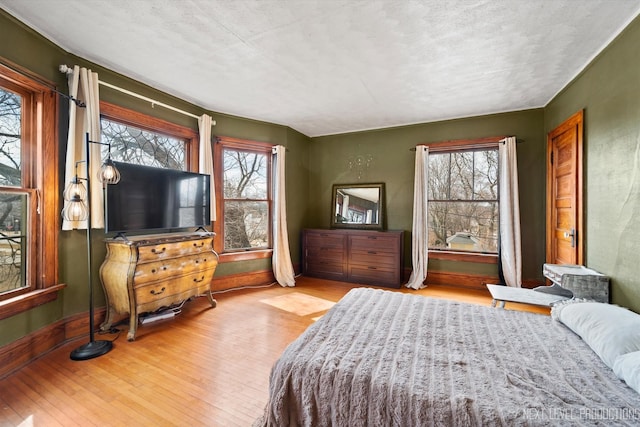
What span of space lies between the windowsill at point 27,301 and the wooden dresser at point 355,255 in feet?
10.5

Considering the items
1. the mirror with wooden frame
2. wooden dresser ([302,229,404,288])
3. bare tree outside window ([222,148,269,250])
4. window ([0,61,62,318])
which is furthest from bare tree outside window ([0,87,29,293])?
the mirror with wooden frame

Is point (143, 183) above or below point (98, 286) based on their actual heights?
above

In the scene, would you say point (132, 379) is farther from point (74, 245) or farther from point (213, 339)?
point (74, 245)

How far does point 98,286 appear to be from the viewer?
104 inches

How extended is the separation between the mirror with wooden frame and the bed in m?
3.03

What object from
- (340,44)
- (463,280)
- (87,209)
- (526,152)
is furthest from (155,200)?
(526,152)

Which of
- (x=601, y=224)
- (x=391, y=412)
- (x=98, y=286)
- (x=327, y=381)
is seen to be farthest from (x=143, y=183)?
(x=601, y=224)

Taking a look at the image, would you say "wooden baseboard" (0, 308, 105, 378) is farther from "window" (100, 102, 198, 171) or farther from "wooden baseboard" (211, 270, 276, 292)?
"window" (100, 102, 198, 171)

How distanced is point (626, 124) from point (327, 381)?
2.86 m

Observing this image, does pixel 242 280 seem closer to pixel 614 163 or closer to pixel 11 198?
pixel 11 198

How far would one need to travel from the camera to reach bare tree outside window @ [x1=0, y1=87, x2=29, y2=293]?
78.4 inches

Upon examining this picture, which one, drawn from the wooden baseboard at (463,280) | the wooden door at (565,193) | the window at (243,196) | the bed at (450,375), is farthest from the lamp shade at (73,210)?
the wooden door at (565,193)

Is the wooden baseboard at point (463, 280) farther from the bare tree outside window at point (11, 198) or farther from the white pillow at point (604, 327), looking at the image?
the bare tree outside window at point (11, 198)

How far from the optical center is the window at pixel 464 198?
3.96m
